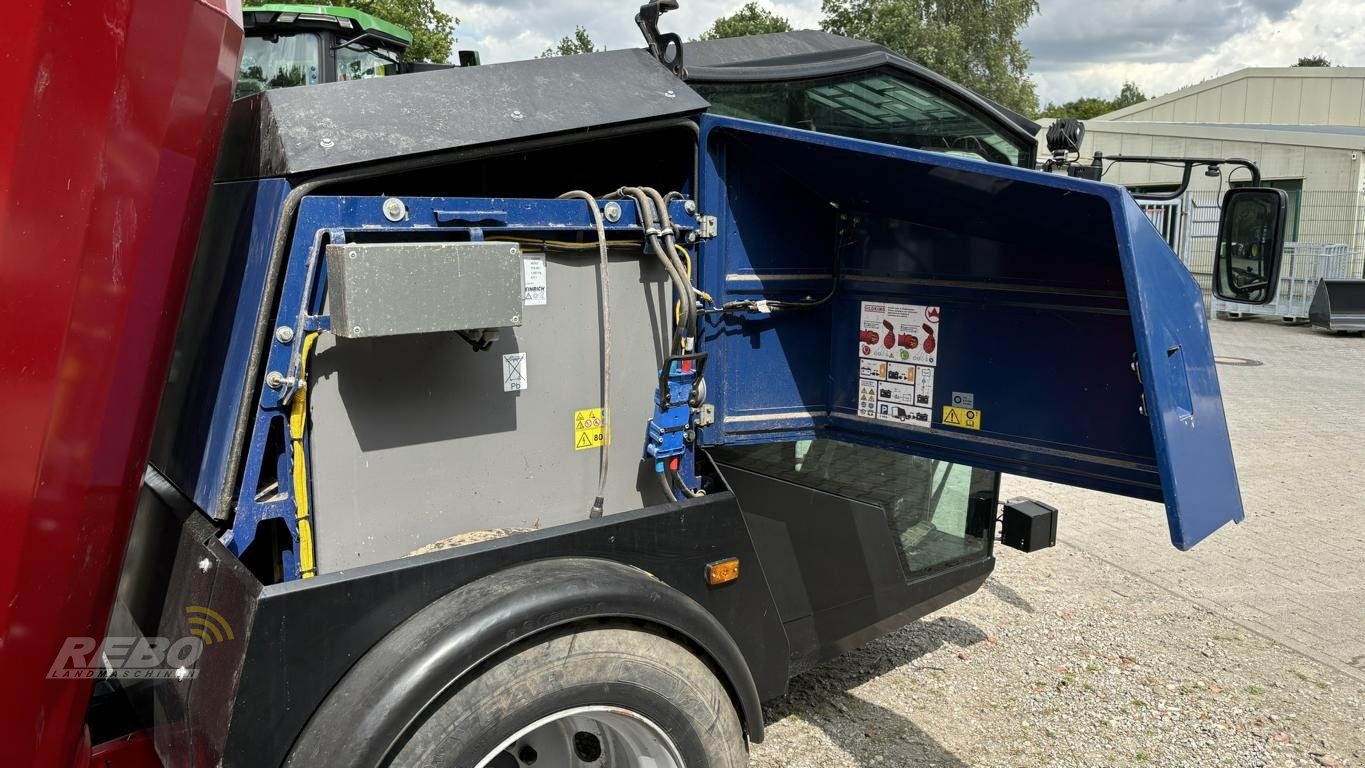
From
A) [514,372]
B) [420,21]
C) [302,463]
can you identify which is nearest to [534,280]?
[514,372]

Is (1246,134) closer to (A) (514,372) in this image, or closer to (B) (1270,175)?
(B) (1270,175)

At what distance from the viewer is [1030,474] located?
2.75 m

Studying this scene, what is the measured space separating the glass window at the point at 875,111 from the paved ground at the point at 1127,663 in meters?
2.11

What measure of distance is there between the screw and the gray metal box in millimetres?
142

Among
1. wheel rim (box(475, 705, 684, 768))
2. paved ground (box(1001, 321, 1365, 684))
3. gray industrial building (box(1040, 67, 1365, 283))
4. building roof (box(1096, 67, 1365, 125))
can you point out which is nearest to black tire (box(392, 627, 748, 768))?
wheel rim (box(475, 705, 684, 768))

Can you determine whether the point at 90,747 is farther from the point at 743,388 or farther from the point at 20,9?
the point at 743,388

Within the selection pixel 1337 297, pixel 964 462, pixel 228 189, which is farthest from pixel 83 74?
pixel 1337 297

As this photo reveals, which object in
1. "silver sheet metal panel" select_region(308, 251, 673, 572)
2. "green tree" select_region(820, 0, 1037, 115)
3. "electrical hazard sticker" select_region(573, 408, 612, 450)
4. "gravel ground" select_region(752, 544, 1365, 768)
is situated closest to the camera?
"silver sheet metal panel" select_region(308, 251, 673, 572)

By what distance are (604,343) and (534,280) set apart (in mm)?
261

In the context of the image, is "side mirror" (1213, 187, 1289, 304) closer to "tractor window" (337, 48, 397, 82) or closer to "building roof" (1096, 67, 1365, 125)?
"tractor window" (337, 48, 397, 82)

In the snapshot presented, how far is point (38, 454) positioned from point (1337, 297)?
631 inches

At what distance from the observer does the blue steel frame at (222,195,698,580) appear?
6.47 feet

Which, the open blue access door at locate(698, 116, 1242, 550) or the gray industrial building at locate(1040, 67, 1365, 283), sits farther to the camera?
the gray industrial building at locate(1040, 67, 1365, 283)

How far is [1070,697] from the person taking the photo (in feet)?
12.3
